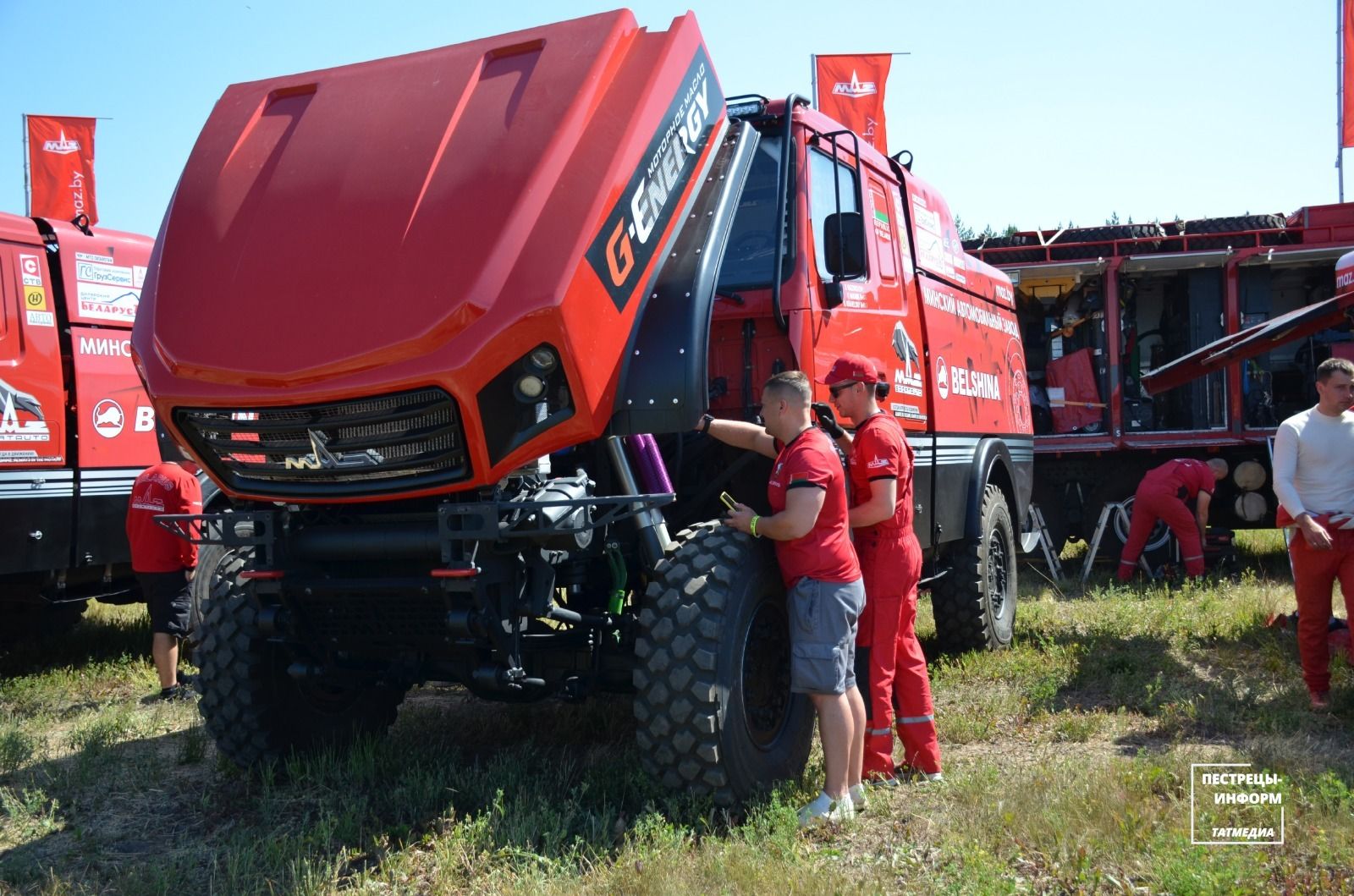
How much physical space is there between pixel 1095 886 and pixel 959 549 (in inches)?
146

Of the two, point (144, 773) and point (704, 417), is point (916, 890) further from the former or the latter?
point (144, 773)

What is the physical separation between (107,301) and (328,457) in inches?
207

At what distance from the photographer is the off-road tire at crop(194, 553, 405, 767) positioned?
4875 millimetres

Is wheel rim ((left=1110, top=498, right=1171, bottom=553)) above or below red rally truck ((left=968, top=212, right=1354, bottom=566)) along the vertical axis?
below

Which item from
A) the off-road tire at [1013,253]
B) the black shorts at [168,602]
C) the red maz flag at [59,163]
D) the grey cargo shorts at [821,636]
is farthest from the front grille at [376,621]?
the red maz flag at [59,163]

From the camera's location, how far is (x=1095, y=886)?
3.71 m

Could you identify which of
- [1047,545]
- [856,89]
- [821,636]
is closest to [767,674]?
[821,636]

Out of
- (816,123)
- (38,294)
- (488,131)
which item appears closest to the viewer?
(488,131)

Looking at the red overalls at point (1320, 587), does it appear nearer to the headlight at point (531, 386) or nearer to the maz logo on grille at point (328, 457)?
the headlight at point (531, 386)

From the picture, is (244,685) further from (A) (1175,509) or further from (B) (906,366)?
(A) (1175,509)

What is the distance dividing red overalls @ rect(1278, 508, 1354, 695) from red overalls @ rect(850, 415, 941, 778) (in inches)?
90.8

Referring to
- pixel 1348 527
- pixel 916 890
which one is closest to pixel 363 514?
pixel 916 890

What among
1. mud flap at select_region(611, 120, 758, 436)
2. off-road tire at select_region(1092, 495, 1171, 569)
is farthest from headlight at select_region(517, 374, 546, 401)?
off-road tire at select_region(1092, 495, 1171, 569)

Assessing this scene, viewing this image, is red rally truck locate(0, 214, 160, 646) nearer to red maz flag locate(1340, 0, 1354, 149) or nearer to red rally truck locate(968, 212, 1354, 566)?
red rally truck locate(968, 212, 1354, 566)
